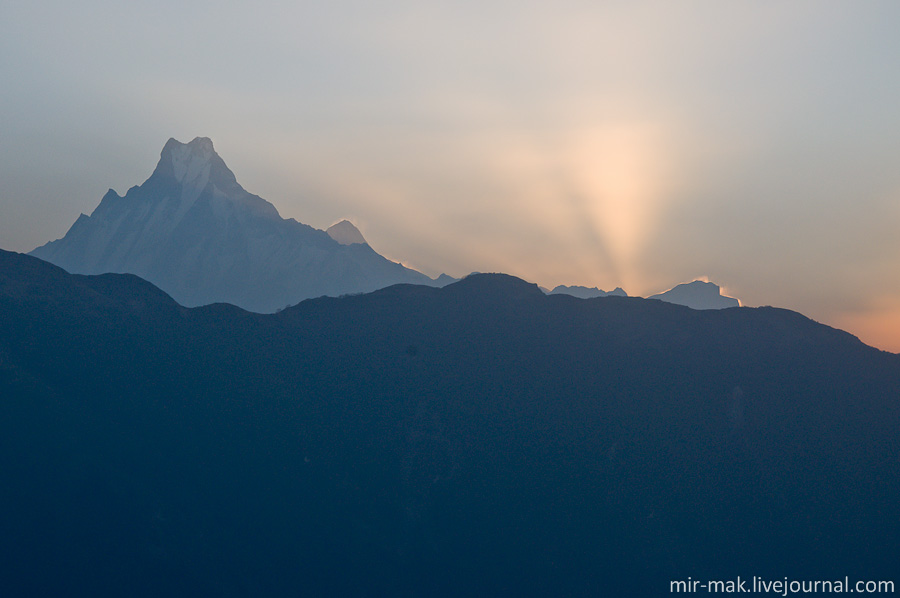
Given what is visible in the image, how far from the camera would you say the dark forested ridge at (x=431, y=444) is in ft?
392

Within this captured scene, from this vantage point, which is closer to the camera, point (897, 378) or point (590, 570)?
point (590, 570)

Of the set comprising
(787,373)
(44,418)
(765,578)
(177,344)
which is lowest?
(765,578)

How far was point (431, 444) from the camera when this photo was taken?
145625 millimetres

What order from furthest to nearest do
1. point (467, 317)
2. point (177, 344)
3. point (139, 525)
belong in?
point (467, 317) < point (177, 344) < point (139, 525)

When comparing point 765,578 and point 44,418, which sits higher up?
point 44,418

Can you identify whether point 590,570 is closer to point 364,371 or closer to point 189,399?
point 364,371

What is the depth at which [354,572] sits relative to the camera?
12244 centimetres

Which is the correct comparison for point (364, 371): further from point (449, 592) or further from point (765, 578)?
point (765, 578)

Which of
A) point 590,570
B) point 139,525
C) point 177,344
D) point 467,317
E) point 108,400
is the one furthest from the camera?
point 467,317

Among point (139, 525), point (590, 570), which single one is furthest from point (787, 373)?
point (139, 525)

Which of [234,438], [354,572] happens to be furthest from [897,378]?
[234,438]

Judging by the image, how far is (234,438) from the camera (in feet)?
455

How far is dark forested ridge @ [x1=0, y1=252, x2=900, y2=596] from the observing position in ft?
392

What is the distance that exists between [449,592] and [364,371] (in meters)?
56.4
